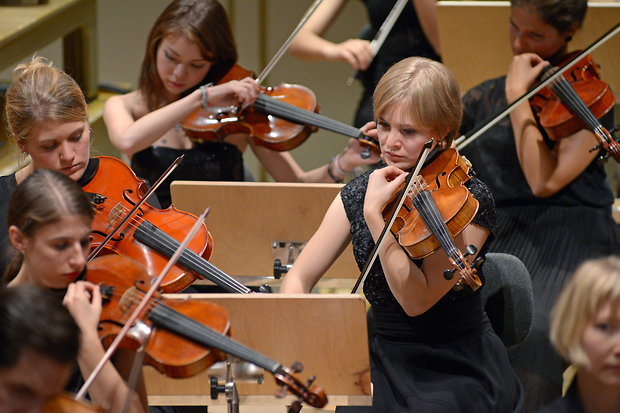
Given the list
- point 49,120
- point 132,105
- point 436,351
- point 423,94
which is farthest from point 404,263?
point 132,105

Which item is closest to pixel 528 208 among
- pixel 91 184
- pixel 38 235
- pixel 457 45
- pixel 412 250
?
pixel 457 45

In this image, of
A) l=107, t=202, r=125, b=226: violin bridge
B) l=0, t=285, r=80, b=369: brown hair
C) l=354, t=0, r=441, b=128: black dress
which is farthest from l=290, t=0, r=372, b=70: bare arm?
l=0, t=285, r=80, b=369: brown hair

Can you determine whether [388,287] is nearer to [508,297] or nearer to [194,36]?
[508,297]

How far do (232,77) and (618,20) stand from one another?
117 cm

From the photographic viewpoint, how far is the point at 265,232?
1630 mm

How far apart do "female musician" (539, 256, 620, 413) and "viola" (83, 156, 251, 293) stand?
63cm

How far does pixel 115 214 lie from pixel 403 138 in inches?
24.6

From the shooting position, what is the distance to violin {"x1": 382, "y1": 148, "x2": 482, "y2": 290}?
115 centimetres

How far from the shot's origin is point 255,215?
63.3 inches

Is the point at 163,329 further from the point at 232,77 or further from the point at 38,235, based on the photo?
the point at 232,77

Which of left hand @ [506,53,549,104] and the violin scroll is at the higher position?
left hand @ [506,53,549,104]

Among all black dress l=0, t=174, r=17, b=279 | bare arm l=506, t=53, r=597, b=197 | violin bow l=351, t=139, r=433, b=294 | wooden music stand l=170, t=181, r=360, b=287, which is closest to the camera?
violin bow l=351, t=139, r=433, b=294

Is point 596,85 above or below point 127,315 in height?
above

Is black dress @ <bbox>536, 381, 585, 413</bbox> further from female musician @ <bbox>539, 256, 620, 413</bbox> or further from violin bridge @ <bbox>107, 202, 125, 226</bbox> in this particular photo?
violin bridge @ <bbox>107, 202, 125, 226</bbox>
